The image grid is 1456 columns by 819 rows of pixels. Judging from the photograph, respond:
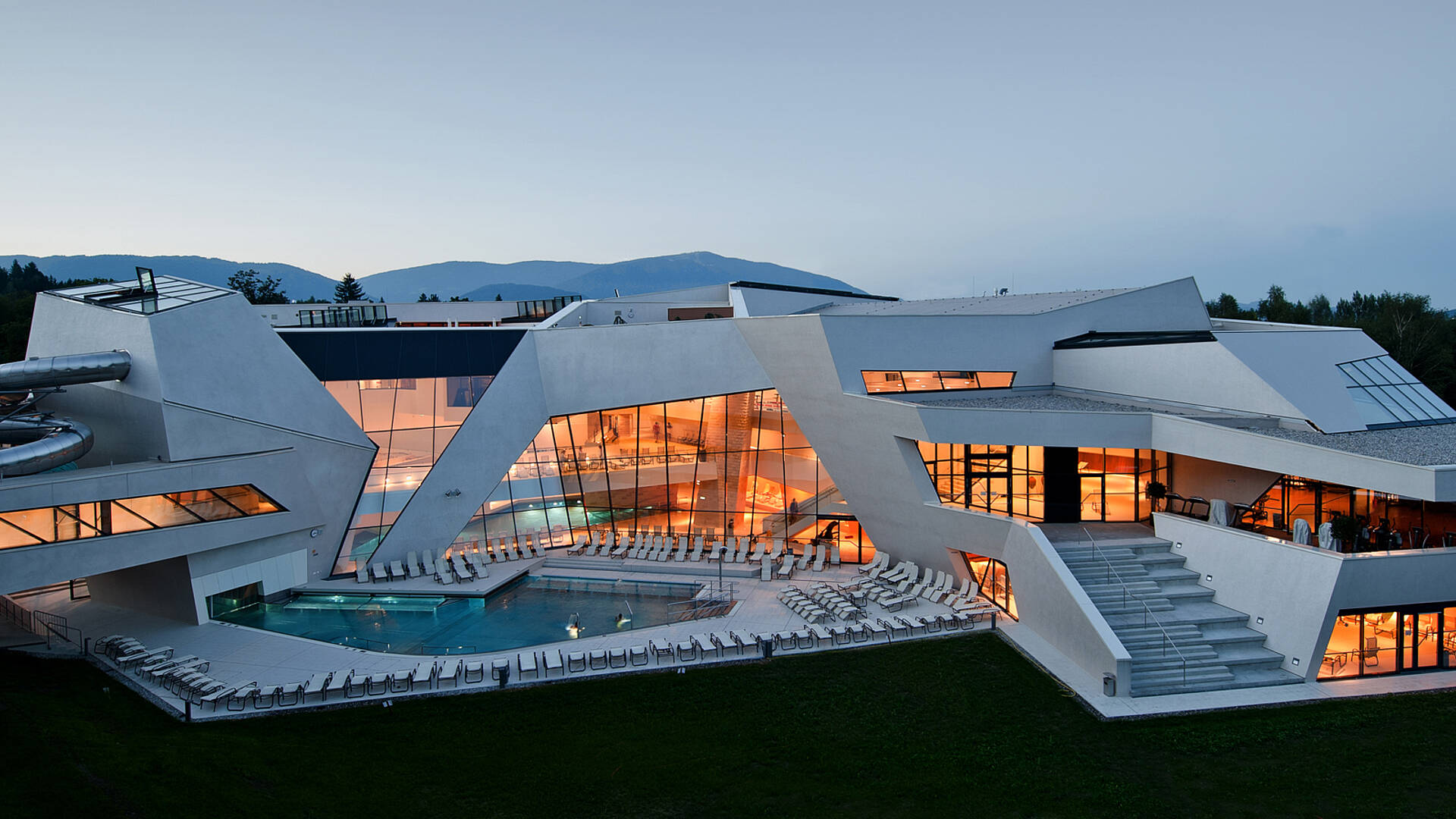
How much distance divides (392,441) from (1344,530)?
25.1 meters

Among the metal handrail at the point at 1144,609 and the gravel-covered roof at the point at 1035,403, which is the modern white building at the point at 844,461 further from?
the gravel-covered roof at the point at 1035,403

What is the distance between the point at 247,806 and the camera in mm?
11516

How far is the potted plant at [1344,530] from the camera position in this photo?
15.5 meters

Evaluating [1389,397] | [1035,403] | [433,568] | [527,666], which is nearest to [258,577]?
[433,568]

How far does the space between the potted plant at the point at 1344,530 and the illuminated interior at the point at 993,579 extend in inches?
271

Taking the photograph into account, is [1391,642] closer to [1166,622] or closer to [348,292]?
[1166,622]

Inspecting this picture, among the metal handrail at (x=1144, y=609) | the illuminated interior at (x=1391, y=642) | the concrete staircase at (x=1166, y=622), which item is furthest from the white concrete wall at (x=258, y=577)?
the illuminated interior at (x=1391, y=642)

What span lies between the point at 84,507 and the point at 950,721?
2005cm

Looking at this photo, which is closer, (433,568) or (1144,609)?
(1144,609)

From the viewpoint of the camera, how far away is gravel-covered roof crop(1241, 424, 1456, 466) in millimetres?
15023

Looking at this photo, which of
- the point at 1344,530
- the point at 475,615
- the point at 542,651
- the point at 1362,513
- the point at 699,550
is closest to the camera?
the point at 1344,530

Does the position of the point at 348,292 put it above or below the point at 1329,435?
above

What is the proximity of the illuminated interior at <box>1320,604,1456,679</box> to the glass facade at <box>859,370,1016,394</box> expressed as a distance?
1118cm

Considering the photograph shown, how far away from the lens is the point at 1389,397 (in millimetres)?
19516
